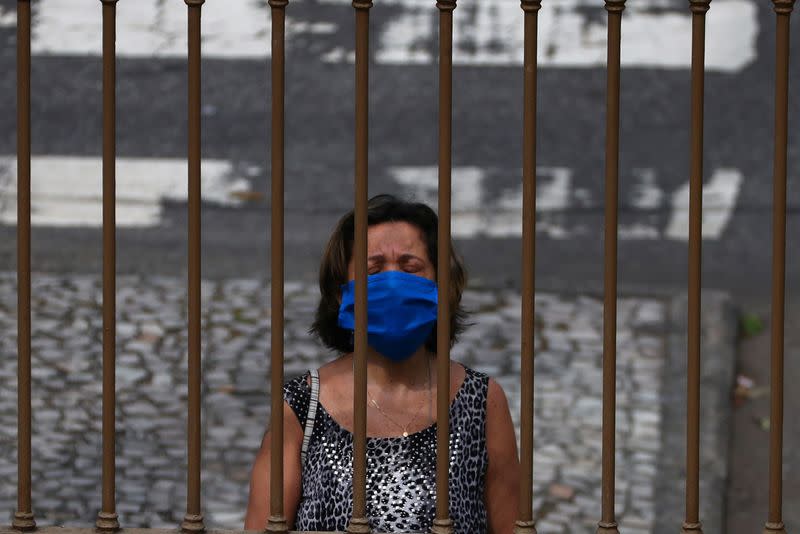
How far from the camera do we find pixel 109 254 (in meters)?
3.26

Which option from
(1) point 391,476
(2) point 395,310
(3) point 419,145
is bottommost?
(1) point 391,476

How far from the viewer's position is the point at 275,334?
322cm

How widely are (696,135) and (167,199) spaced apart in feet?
21.9

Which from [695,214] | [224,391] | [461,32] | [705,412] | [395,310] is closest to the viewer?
[695,214]

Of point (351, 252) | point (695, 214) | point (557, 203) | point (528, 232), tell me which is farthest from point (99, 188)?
point (695, 214)

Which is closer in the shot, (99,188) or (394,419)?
(394,419)

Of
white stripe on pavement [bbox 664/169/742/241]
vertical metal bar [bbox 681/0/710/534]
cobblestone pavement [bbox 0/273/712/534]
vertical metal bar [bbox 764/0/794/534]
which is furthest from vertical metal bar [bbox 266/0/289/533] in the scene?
white stripe on pavement [bbox 664/169/742/241]

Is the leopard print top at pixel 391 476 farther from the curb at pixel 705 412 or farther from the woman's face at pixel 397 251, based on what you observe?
the curb at pixel 705 412

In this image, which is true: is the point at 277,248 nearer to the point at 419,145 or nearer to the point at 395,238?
the point at 395,238

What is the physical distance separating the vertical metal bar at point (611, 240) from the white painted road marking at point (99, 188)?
6353mm

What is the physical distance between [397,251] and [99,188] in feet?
20.8

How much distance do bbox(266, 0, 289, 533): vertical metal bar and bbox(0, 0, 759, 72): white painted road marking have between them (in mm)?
7613

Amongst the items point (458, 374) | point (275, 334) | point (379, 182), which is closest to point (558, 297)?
point (379, 182)

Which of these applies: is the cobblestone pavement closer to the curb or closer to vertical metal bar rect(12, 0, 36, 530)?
the curb
